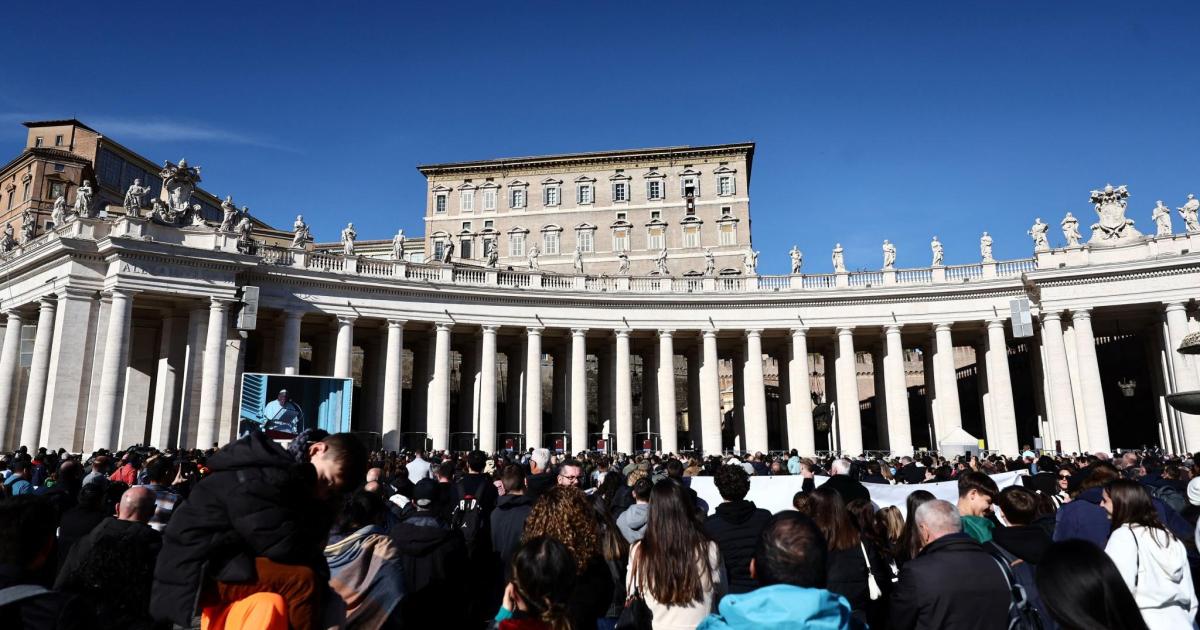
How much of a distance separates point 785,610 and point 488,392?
118 feet

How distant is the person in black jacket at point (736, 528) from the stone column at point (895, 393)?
120ft

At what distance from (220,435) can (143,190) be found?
1162cm

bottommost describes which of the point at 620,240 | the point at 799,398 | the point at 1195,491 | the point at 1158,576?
the point at 1158,576

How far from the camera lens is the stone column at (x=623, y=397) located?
133ft

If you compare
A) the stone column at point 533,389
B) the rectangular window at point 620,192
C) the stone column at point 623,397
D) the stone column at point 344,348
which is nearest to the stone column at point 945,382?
the stone column at point 623,397

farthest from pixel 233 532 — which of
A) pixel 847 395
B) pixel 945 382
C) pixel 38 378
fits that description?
pixel 945 382

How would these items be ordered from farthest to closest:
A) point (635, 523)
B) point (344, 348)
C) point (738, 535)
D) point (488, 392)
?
point (488, 392) → point (344, 348) → point (635, 523) → point (738, 535)

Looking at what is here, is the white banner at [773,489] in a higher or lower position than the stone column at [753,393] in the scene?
lower

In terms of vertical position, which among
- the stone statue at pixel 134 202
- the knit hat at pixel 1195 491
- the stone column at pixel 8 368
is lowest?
the knit hat at pixel 1195 491

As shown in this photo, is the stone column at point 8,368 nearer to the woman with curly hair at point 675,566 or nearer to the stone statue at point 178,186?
the stone statue at point 178,186

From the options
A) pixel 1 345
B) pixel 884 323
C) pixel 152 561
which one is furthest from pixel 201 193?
pixel 152 561

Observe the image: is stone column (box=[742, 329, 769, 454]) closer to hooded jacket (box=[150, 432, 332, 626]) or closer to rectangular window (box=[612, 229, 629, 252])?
rectangular window (box=[612, 229, 629, 252])

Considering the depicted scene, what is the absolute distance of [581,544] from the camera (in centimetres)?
553

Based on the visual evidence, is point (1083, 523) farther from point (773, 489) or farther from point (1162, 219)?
point (1162, 219)
